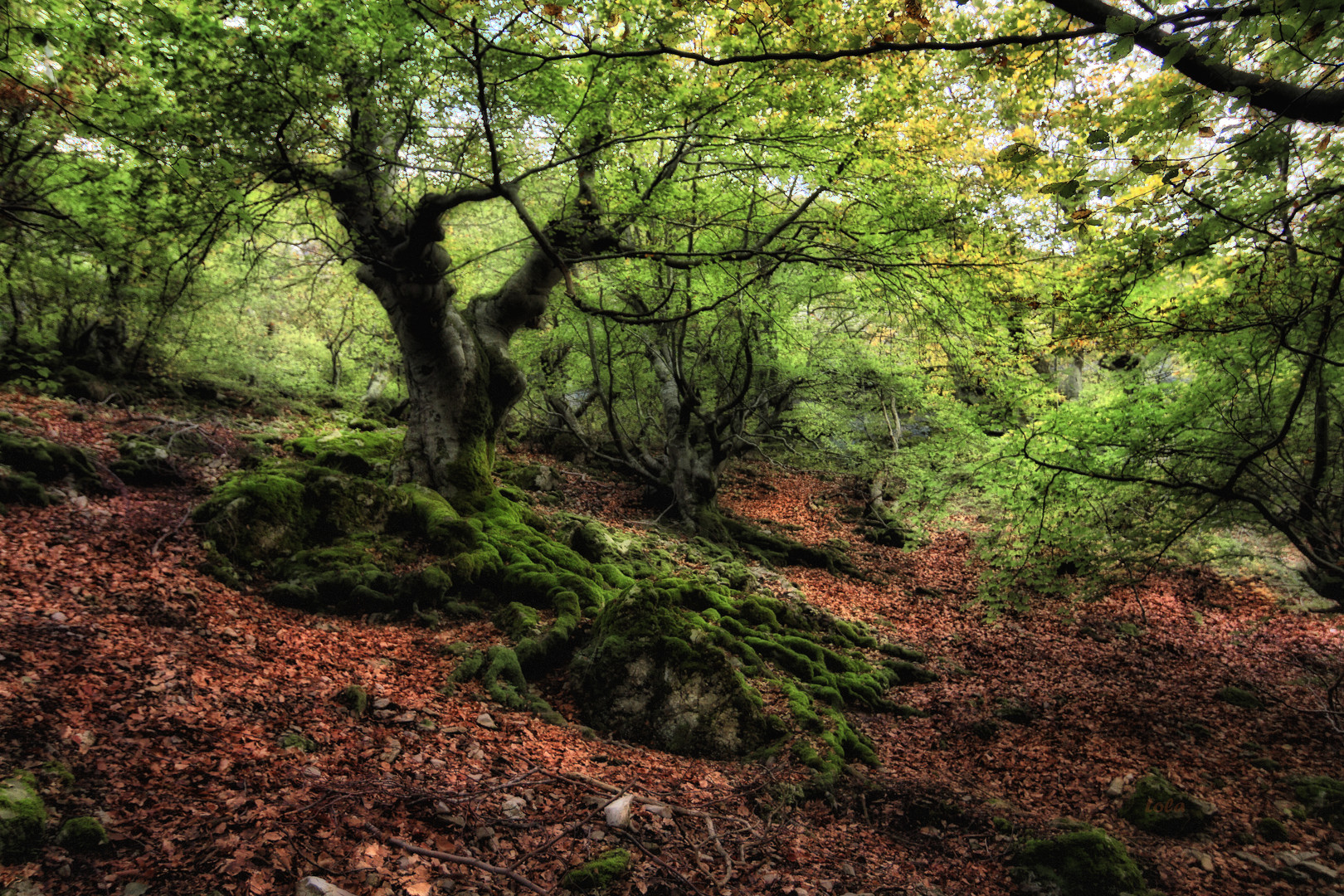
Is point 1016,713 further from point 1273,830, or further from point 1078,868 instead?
point 1078,868

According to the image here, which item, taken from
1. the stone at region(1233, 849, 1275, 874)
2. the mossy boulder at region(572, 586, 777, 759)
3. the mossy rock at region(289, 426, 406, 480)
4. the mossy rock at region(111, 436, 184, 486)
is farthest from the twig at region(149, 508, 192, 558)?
the stone at region(1233, 849, 1275, 874)

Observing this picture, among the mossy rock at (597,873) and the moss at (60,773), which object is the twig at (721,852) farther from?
the moss at (60,773)

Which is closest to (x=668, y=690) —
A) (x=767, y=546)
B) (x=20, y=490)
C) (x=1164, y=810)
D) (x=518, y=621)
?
(x=518, y=621)

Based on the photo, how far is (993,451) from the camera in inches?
303

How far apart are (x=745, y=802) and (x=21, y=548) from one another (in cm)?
633

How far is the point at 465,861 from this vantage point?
9.40ft

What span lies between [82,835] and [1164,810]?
6.70 metres

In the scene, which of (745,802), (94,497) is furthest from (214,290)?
(745,802)

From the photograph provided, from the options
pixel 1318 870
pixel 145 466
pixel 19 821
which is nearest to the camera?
pixel 19 821

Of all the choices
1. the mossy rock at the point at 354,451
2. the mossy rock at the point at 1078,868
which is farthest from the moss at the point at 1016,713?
the mossy rock at the point at 354,451

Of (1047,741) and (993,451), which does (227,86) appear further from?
(1047,741)

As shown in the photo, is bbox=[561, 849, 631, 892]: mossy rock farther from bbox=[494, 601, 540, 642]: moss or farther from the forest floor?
bbox=[494, 601, 540, 642]: moss

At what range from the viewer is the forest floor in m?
2.78

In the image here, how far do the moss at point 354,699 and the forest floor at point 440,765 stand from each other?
7cm
